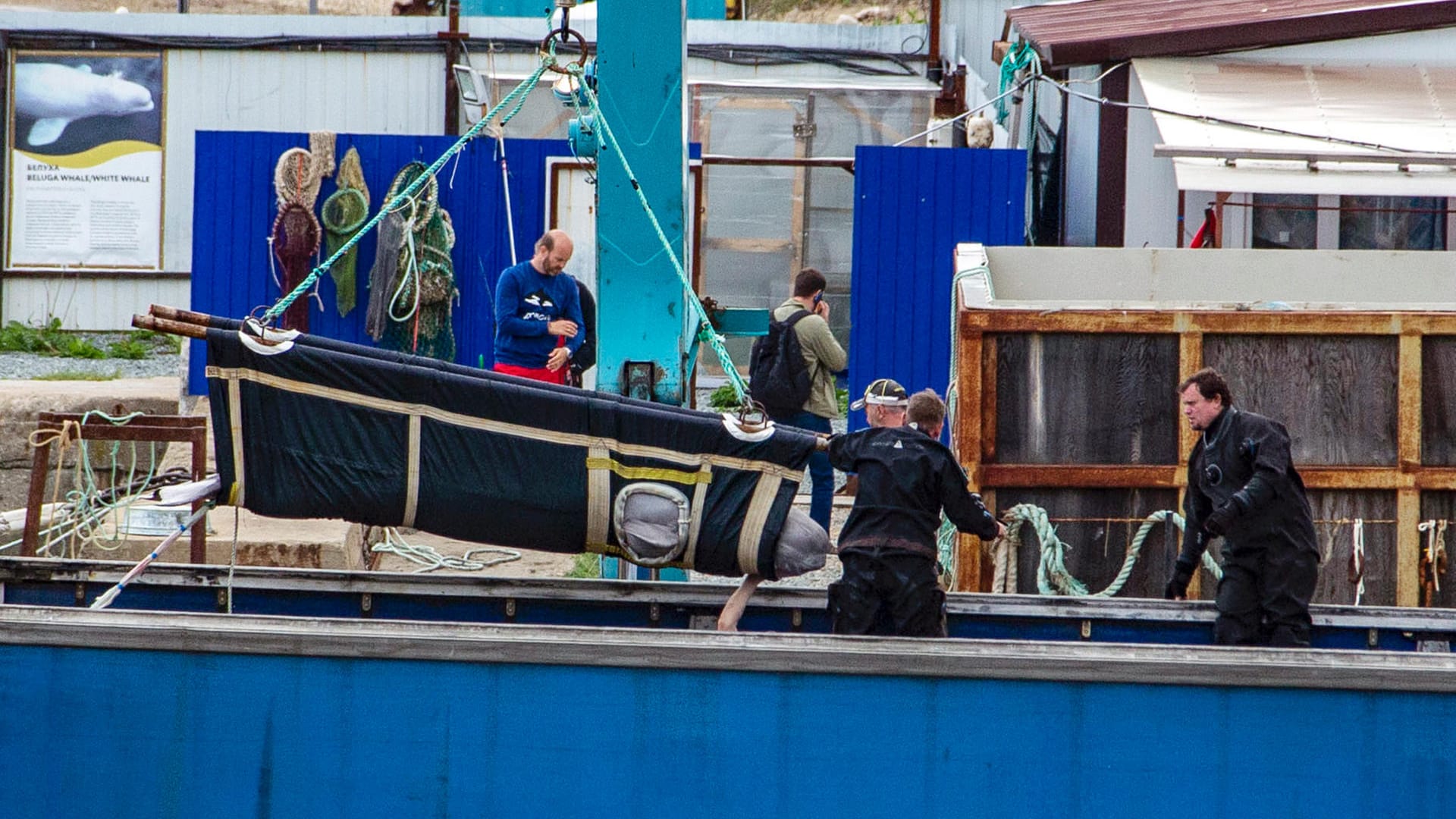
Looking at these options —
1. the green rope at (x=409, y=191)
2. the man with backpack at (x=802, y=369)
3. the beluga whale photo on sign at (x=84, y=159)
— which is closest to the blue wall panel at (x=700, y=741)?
the green rope at (x=409, y=191)

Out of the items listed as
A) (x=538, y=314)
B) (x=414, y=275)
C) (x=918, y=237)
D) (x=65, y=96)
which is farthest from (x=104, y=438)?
(x=65, y=96)

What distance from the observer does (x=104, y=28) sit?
15.7 meters

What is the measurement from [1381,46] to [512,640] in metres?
9.03

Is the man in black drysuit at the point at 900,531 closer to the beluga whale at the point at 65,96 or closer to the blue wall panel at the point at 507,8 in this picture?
the beluga whale at the point at 65,96

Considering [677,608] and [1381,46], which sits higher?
[1381,46]

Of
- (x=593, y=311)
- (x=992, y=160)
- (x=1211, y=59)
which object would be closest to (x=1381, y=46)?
(x=1211, y=59)

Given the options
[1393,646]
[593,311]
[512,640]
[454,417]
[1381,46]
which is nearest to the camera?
[512,640]

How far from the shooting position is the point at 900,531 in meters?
5.76

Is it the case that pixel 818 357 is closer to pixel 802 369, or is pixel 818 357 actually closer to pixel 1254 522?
pixel 802 369

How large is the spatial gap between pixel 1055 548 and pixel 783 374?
255 centimetres

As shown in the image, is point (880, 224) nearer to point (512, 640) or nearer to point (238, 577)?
point (238, 577)

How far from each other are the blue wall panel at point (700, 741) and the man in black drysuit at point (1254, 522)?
1.09 m

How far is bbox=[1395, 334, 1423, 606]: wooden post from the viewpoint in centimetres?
712

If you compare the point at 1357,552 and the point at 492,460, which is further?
the point at 1357,552
